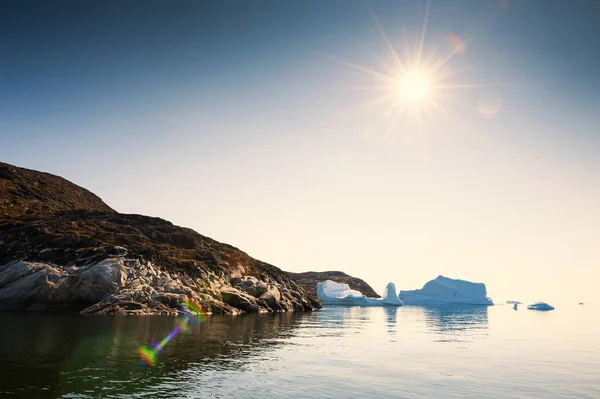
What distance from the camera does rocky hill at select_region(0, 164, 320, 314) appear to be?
8362 cm

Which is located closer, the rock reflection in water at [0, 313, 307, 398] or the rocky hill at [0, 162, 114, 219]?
the rock reflection in water at [0, 313, 307, 398]

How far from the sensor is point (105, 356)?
34219 mm

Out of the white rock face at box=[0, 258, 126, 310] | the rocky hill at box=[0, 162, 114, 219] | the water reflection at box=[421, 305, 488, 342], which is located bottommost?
the water reflection at box=[421, 305, 488, 342]

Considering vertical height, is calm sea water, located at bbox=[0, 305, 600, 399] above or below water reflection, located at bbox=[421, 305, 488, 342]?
below

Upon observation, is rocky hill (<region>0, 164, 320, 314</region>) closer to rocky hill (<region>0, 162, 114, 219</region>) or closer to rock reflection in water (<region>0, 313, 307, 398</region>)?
rocky hill (<region>0, 162, 114, 219</region>)

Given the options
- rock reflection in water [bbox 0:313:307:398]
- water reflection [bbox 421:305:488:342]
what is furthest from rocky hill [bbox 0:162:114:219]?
water reflection [bbox 421:305:488:342]

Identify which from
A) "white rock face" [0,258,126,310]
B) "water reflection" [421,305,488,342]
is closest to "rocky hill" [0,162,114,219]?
"white rock face" [0,258,126,310]

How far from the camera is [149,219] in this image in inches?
5413

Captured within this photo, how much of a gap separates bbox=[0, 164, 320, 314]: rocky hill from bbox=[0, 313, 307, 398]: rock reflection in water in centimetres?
2985

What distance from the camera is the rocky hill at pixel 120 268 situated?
83.6 metres

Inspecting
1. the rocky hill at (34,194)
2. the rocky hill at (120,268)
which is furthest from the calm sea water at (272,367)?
the rocky hill at (34,194)

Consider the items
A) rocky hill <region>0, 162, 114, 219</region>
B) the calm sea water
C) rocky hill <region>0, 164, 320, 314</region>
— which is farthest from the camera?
rocky hill <region>0, 162, 114, 219</region>

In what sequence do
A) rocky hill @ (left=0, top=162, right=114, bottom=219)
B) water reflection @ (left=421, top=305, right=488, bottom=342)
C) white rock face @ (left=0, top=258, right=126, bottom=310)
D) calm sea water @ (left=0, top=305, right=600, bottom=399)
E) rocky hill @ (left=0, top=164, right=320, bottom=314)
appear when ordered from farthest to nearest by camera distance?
1. rocky hill @ (left=0, top=162, right=114, bottom=219)
2. rocky hill @ (left=0, top=164, right=320, bottom=314)
3. white rock face @ (left=0, top=258, right=126, bottom=310)
4. water reflection @ (left=421, top=305, right=488, bottom=342)
5. calm sea water @ (left=0, top=305, right=600, bottom=399)

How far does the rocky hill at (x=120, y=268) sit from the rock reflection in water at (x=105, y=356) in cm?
2985
